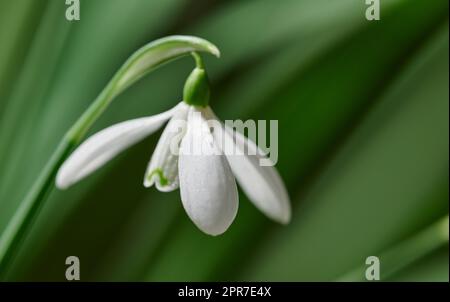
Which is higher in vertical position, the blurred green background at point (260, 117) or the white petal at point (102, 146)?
the blurred green background at point (260, 117)

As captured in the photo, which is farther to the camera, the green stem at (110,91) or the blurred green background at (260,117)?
the blurred green background at (260,117)

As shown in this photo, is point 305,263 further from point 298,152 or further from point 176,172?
point 176,172

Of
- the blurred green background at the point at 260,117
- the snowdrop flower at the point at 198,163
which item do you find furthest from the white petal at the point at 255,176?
the blurred green background at the point at 260,117

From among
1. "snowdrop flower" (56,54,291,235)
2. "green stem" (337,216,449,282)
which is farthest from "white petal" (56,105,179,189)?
"green stem" (337,216,449,282)

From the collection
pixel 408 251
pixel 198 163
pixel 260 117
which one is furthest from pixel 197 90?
pixel 408 251

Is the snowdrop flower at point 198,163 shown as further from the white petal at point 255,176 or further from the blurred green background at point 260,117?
the blurred green background at point 260,117

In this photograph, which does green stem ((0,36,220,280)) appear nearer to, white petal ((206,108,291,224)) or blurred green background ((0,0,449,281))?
white petal ((206,108,291,224))

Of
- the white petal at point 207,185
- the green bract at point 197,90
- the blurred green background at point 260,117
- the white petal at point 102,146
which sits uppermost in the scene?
the blurred green background at point 260,117
